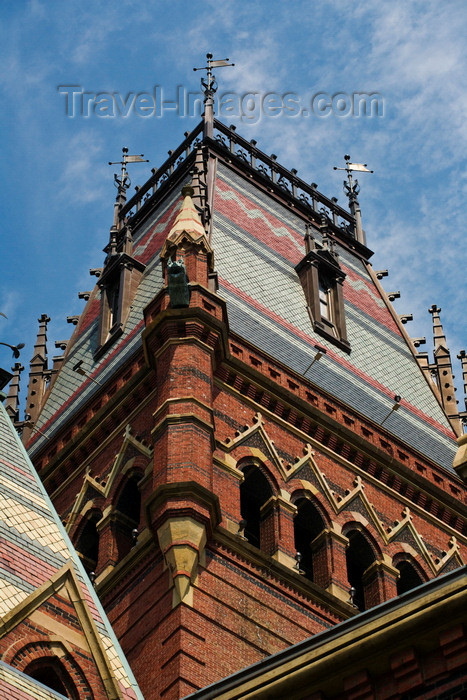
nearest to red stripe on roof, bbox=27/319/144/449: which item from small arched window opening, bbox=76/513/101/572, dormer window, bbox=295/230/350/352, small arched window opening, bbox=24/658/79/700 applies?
dormer window, bbox=295/230/350/352

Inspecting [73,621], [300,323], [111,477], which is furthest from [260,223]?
[73,621]

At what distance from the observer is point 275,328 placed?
35562mm

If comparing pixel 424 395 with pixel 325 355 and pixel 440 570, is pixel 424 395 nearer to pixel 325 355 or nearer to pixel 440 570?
pixel 325 355

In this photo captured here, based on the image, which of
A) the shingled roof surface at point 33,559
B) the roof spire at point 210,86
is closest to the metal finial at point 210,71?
the roof spire at point 210,86

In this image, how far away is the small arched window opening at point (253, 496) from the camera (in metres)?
30.4

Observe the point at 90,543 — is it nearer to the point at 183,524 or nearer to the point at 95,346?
the point at 183,524

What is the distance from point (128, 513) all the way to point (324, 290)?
11346mm

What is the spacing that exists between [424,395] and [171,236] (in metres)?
8.01

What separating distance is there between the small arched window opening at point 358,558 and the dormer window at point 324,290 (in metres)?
7.23

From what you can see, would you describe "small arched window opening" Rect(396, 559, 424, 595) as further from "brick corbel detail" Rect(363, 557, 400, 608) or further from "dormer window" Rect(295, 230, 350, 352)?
"dormer window" Rect(295, 230, 350, 352)

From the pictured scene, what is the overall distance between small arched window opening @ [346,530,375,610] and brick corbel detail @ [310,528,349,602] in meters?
0.63

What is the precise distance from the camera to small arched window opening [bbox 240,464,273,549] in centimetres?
3037

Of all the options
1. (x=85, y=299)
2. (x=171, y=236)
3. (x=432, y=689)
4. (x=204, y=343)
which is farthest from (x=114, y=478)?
(x=432, y=689)

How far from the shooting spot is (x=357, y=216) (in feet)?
162
